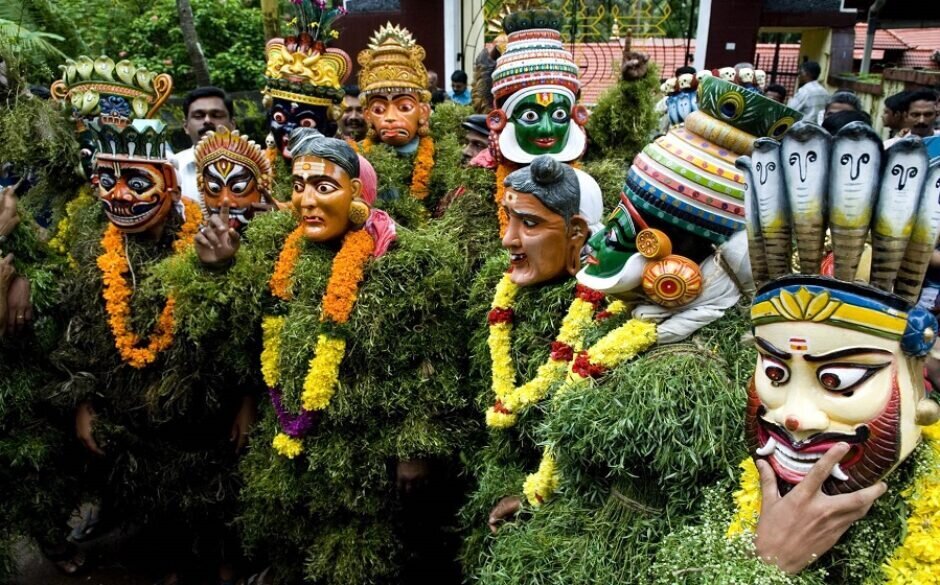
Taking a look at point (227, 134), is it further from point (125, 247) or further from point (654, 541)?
point (654, 541)

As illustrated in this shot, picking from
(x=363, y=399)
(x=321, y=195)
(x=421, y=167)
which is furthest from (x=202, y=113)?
(x=363, y=399)

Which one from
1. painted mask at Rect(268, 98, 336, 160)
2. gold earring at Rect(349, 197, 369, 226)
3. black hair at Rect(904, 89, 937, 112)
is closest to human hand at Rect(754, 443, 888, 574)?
gold earring at Rect(349, 197, 369, 226)

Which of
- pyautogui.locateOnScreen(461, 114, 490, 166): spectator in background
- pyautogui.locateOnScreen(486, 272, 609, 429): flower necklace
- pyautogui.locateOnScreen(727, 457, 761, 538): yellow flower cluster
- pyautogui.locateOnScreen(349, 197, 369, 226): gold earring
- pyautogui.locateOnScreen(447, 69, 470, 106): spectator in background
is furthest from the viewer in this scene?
pyautogui.locateOnScreen(447, 69, 470, 106): spectator in background

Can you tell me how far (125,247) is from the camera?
3658mm

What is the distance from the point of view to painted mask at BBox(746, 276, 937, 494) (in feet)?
5.54

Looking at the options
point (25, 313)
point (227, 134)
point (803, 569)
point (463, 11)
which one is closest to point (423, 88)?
point (227, 134)

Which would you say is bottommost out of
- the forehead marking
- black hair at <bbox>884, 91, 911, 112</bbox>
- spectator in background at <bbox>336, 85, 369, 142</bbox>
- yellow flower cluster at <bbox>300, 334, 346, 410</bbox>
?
yellow flower cluster at <bbox>300, 334, 346, 410</bbox>

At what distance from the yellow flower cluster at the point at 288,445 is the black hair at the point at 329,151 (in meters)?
1.22

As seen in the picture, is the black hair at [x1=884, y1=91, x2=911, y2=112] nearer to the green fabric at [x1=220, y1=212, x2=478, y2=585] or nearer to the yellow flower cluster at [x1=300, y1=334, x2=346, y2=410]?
the green fabric at [x1=220, y1=212, x2=478, y2=585]

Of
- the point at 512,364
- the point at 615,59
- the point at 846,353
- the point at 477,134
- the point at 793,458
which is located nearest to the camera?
the point at 846,353

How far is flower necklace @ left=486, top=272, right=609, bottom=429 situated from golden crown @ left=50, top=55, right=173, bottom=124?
8.05ft

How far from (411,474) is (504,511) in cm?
59

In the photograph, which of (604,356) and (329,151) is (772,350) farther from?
(329,151)

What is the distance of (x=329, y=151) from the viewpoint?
3.12m
